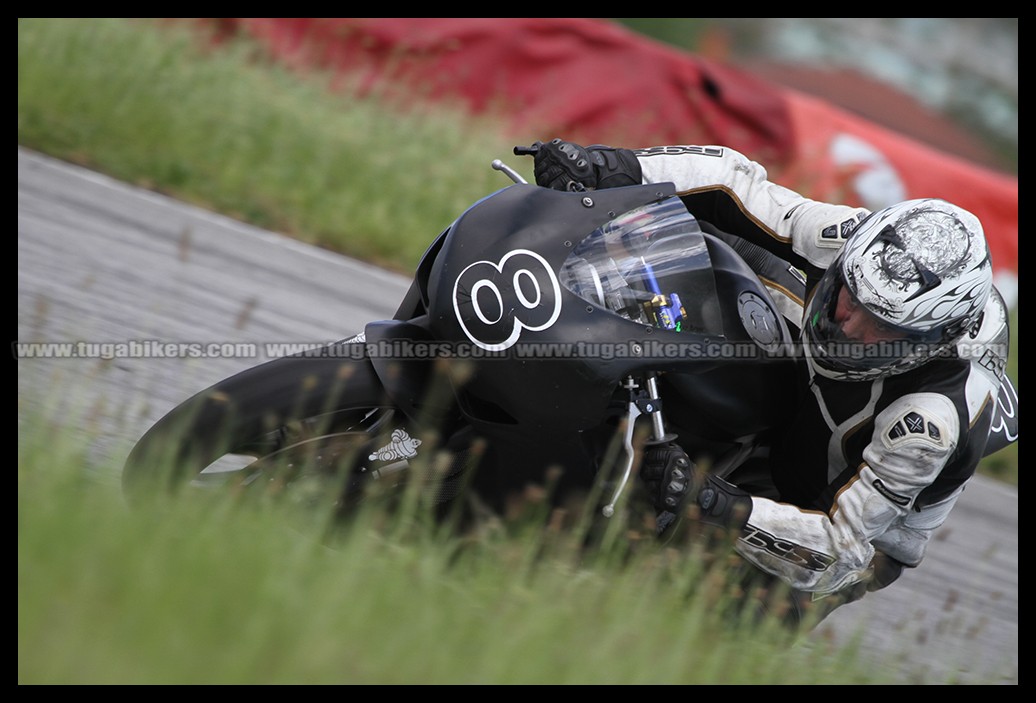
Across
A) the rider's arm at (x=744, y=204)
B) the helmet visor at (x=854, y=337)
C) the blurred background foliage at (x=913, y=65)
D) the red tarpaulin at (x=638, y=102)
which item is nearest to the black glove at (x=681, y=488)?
the helmet visor at (x=854, y=337)

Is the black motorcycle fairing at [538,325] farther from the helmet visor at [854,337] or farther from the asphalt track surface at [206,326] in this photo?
the asphalt track surface at [206,326]

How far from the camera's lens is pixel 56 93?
6848mm

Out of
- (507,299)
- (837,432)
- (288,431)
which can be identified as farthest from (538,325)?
(837,432)

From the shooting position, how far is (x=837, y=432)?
3.27m

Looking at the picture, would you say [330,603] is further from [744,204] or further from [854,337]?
[744,204]

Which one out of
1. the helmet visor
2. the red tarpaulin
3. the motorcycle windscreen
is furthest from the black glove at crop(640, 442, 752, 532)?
the red tarpaulin

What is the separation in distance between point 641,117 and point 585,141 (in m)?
0.43

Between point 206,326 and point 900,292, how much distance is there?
2893mm

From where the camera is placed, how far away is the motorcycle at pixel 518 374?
272cm

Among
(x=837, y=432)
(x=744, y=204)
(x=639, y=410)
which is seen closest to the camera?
(x=639, y=410)

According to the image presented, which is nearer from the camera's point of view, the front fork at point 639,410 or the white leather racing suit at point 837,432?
the front fork at point 639,410

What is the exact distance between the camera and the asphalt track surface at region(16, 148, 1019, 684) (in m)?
3.82
